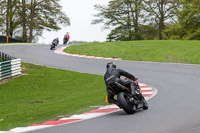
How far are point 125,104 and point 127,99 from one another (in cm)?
22

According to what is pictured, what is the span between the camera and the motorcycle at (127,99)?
9047mm

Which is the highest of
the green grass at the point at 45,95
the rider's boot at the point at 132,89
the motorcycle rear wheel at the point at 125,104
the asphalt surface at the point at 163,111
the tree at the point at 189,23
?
the tree at the point at 189,23

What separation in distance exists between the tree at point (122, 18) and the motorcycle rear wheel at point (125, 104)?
167 feet

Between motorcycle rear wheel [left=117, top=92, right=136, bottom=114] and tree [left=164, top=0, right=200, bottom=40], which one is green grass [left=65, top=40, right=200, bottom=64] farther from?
motorcycle rear wheel [left=117, top=92, right=136, bottom=114]

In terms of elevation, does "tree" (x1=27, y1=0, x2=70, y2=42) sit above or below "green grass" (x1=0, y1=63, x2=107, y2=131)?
above

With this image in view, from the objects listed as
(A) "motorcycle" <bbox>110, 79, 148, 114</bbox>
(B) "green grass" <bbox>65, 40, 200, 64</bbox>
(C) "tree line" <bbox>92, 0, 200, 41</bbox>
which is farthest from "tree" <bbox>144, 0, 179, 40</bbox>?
(A) "motorcycle" <bbox>110, 79, 148, 114</bbox>

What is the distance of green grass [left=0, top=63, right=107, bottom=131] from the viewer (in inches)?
394

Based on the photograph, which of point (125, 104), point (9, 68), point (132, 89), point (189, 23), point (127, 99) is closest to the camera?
point (125, 104)

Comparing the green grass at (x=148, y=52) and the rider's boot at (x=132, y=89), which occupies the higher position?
the green grass at (x=148, y=52)

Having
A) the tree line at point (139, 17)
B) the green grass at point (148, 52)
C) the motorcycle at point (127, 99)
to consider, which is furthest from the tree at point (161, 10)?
the motorcycle at point (127, 99)

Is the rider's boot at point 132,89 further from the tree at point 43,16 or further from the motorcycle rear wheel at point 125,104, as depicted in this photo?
the tree at point 43,16

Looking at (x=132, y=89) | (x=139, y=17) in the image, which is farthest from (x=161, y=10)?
(x=132, y=89)

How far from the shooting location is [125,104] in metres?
9.02

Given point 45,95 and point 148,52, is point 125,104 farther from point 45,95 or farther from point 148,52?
point 148,52
